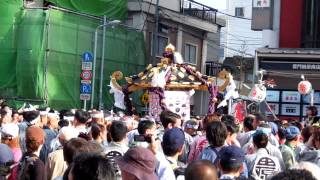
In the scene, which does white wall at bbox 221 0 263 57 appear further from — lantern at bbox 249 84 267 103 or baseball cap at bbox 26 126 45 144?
baseball cap at bbox 26 126 45 144

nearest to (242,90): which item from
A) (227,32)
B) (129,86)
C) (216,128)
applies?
(129,86)

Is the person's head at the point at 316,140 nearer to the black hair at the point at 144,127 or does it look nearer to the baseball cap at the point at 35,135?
the black hair at the point at 144,127

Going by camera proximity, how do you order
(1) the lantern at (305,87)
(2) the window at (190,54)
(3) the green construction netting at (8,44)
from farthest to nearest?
(2) the window at (190,54)
(3) the green construction netting at (8,44)
(1) the lantern at (305,87)

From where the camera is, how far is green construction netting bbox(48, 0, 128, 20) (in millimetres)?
31383

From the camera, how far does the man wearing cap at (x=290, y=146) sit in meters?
8.23

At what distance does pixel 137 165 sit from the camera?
506 centimetres

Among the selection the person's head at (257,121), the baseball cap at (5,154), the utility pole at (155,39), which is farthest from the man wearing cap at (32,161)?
the utility pole at (155,39)

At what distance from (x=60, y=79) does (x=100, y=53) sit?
3.33 metres

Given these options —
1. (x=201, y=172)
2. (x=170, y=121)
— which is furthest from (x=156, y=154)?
(x=170, y=121)

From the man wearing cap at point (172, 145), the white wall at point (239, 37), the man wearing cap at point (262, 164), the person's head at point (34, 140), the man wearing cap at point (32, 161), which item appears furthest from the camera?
the white wall at point (239, 37)

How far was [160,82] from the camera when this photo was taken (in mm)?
17172

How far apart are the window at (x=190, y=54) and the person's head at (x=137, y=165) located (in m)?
32.6

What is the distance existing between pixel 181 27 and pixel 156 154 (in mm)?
30621

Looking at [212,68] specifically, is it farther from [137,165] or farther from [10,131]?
[137,165]
